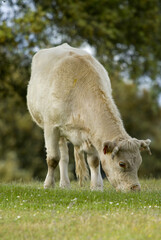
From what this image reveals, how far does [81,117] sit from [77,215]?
3396 millimetres

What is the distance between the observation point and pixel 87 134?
32.4 ft

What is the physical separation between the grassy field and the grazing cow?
646mm

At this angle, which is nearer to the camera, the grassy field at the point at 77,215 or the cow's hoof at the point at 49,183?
the grassy field at the point at 77,215

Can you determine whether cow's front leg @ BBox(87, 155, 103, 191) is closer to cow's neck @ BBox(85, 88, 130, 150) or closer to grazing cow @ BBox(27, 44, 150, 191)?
grazing cow @ BBox(27, 44, 150, 191)

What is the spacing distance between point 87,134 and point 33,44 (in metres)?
6.65

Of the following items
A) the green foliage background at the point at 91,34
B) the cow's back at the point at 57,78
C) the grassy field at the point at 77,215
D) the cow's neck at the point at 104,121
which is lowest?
the grassy field at the point at 77,215

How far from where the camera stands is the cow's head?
29.5 feet

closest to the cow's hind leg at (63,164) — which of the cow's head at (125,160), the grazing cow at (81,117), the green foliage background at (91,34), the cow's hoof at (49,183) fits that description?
the grazing cow at (81,117)

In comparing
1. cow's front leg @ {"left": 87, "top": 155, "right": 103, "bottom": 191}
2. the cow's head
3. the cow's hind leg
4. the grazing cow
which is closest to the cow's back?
the grazing cow

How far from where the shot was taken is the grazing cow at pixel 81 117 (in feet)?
29.8

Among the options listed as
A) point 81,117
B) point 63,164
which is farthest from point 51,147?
point 81,117

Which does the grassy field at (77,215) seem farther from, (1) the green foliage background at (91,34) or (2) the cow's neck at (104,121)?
(1) the green foliage background at (91,34)

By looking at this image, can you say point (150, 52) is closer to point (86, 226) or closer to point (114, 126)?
point (114, 126)

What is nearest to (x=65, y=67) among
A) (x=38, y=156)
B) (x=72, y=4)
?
(x=72, y=4)
